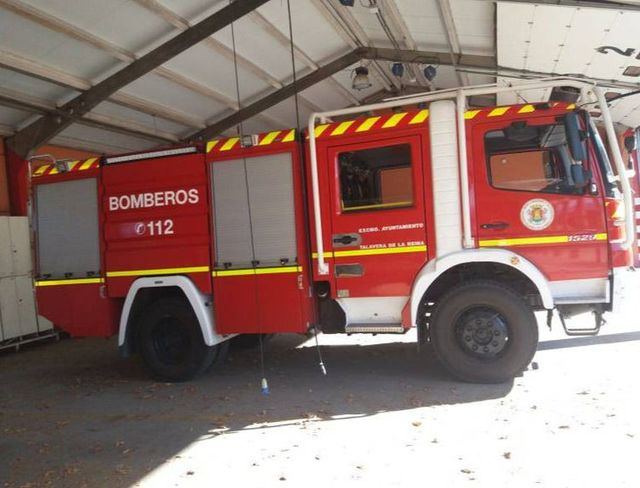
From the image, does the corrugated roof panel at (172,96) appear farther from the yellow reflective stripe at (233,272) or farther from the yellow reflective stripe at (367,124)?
the yellow reflective stripe at (367,124)

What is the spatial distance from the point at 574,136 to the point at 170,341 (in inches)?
192

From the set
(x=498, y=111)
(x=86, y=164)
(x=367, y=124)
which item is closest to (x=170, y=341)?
(x=86, y=164)

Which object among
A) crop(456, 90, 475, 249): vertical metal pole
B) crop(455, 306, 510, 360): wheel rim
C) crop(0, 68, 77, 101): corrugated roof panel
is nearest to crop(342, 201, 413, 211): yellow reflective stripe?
crop(456, 90, 475, 249): vertical metal pole

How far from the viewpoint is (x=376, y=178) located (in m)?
5.68

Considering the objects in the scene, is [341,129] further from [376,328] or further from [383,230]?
[376,328]

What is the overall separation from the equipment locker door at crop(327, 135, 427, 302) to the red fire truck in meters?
0.01

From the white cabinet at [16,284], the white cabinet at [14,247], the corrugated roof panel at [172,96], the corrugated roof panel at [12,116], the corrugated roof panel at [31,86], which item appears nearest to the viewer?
the corrugated roof panel at [31,86]

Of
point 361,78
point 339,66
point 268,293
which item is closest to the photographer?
point 268,293

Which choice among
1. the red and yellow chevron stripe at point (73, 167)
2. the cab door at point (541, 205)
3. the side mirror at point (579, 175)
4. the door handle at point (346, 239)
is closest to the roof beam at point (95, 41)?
the red and yellow chevron stripe at point (73, 167)

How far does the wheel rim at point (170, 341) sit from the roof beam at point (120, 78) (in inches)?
187

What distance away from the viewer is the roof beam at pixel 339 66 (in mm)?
11031

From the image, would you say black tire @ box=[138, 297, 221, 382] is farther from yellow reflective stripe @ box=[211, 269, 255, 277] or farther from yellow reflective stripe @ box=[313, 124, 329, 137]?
yellow reflective stripe @ box=[313, 124, 329, 137]

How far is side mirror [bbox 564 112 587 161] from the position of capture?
5.04m

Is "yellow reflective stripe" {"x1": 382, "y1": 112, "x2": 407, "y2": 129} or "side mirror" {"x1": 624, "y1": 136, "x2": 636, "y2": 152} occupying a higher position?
"yellow reflective stripe" {"x1": 382, "y1": 112, "x2": 407, "y2": 129}
